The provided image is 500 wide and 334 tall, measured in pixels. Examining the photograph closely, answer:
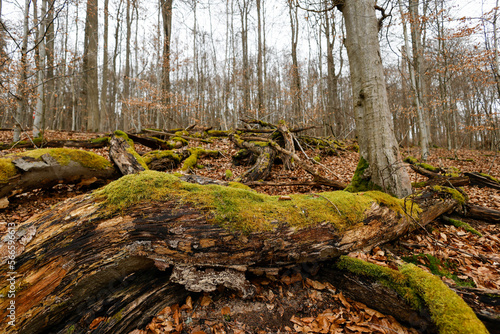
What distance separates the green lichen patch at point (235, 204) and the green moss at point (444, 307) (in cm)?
85

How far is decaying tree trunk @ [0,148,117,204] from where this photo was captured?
3725 mm

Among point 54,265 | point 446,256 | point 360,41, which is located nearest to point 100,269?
point 54,265

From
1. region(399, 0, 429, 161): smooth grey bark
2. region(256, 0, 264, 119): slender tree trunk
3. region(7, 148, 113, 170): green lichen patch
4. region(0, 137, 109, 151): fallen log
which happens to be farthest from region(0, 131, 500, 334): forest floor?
region(256, 0, 264, 119): slender tree trunk

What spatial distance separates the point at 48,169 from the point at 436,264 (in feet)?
22.5

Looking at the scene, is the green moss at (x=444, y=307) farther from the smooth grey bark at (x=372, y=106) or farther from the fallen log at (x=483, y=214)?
the fallen log at (x=483, y=214)

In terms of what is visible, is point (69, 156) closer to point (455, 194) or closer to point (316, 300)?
point (316, 300)

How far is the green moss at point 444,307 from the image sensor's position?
1.61m

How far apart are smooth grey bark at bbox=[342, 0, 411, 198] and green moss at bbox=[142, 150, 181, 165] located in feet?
18.6

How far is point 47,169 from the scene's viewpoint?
4078mm

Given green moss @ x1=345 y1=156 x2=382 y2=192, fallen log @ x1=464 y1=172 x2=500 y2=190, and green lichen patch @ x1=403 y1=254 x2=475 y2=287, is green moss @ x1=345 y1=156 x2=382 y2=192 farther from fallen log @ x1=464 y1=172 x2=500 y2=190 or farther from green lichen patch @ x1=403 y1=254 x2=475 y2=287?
fallen log @ x1=464 y1=172 x2=500 y2=190

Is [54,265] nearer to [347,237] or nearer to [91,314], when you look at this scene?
[91,314]

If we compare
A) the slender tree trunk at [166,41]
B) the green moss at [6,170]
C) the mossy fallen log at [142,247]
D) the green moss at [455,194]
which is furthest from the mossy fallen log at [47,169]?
the slender tree trunk at [166,41]

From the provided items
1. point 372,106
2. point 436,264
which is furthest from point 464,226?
point 372,106

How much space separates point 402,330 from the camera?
6.17 feet
